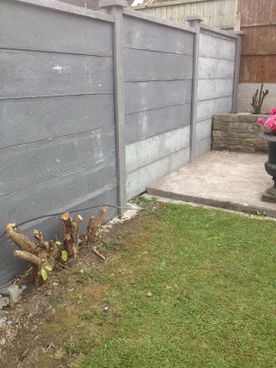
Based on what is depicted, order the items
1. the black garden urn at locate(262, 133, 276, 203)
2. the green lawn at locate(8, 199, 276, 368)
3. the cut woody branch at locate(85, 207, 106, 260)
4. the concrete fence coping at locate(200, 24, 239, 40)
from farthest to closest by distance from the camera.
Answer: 1. the concrete fence coping at locate(200, 24, 239, 40)
2. the black garden urn at locate(262, 133, 276, 203)
3. the cut woody branch at locate(85, 207, 106, 260)
4. the green lawn at locate(8, 199, 276, 368)

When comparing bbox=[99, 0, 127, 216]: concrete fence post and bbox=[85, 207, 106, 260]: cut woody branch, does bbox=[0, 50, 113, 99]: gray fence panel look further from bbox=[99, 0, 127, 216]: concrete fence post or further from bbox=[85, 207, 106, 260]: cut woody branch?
bbox=[85, 207, 106, 260]: cut woody branch

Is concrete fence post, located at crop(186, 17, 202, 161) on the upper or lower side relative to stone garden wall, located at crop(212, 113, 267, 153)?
upper

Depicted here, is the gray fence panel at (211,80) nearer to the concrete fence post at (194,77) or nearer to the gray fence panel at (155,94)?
the concrete fence post at (194,77)

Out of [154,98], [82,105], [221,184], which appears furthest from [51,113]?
[221,184]

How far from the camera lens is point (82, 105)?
3.02 m

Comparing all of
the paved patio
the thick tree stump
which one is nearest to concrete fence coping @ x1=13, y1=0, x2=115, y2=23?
the thick tree stump

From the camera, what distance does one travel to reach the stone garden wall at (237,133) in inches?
253

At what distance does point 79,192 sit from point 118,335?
4.55 feet

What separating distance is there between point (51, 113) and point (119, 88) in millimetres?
982

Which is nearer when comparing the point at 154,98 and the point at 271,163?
the point at 271,163

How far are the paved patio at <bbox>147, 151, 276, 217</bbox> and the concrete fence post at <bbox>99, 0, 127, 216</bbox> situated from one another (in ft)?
2.64

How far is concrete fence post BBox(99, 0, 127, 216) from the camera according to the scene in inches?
129

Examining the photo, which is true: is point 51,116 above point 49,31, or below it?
below

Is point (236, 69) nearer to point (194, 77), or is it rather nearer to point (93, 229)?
point (194, 77)
